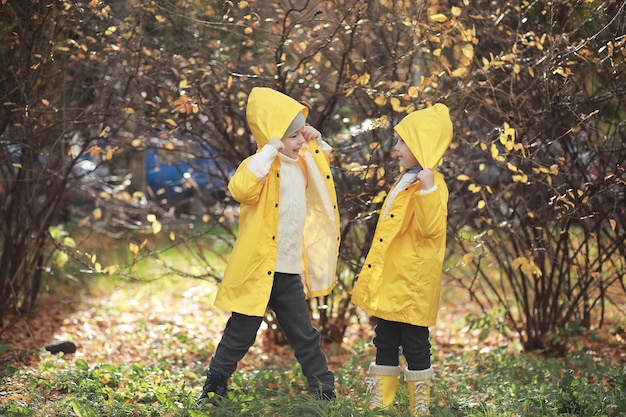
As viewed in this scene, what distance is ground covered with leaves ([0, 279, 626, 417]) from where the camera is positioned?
415 cm

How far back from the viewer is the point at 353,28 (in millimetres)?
4828

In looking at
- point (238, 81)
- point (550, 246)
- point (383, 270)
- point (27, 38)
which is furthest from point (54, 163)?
point (550, 246)

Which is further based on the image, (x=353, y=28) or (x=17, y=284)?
(x=17, y=284)

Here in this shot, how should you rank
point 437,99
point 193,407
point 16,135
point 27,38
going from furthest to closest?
point 16,135, point 27,38, point 437,99, point 193,407

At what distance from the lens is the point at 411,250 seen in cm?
404

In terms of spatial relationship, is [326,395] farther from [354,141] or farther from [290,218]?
[354,141]

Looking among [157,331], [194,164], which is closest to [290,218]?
[194,164]

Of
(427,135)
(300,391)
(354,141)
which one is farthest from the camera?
(354,141)

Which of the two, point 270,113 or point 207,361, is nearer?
point 270,113

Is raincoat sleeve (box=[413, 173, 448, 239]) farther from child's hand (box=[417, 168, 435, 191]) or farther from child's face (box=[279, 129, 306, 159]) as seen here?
child's face (box=[279, 129, 306, 159])

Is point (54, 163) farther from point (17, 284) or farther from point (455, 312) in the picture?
point (455, 312)

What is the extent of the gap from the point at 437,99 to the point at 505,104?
0.80 meters

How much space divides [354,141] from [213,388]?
1.98 metres

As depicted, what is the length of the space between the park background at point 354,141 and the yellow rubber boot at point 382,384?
10 cm
